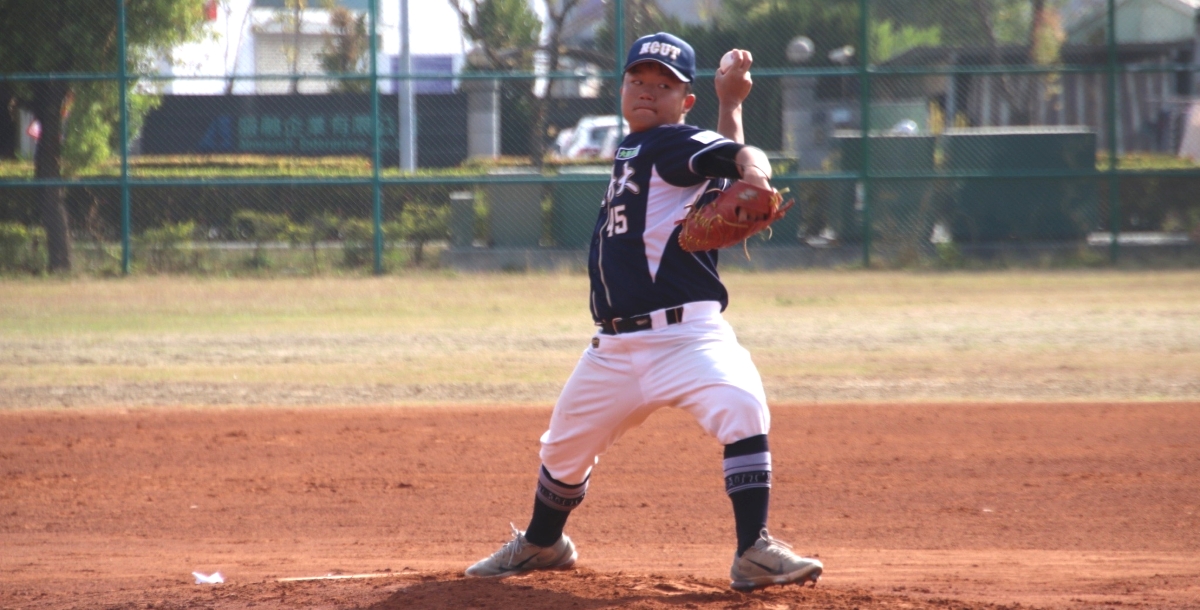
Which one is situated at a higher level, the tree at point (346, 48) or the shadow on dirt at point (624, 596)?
the tree at point (346, 48)

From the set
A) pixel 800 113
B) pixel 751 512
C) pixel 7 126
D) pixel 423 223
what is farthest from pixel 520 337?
pixel 7 126

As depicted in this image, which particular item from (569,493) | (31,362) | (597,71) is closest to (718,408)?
A: (569,493)

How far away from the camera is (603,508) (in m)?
5.58

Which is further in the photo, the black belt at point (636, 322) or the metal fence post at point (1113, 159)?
the metal fence post at point (1113, 159)

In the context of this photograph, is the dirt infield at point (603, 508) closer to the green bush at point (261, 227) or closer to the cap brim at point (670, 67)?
the cap brim at point (670, 67)

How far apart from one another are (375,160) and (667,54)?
12.6 m

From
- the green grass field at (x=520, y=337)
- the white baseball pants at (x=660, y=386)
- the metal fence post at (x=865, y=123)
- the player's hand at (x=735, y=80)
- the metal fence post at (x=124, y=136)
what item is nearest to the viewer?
the white baseball pants at (x=660, y=386)

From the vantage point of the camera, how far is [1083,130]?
54.4ft

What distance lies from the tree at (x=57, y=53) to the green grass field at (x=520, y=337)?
1.05 metres

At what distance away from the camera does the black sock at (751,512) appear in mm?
3566

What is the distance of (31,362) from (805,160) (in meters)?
11.7

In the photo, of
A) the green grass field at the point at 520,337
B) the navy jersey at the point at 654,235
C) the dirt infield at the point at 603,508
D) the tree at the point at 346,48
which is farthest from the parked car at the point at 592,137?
the navy jersey at the point at 654,235

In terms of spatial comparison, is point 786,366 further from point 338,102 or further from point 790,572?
point 338,102

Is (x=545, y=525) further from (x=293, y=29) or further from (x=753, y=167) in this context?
(x=293, y=29)
